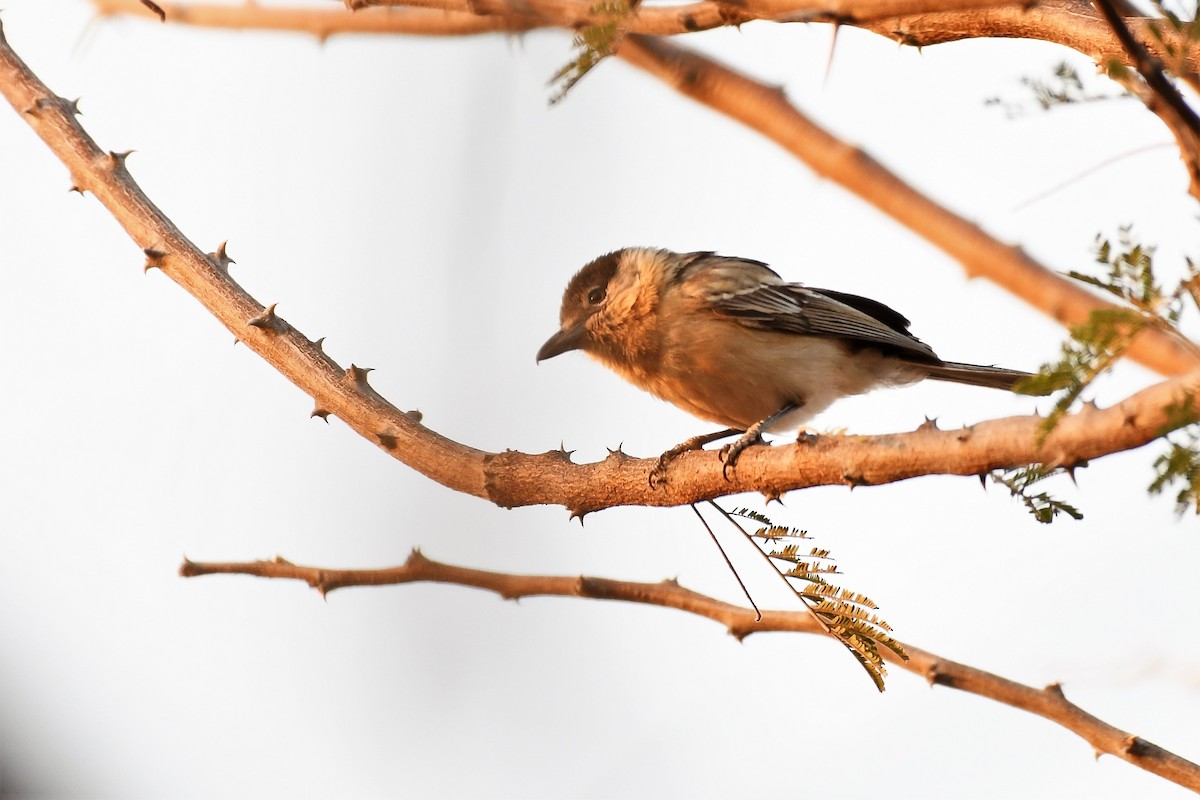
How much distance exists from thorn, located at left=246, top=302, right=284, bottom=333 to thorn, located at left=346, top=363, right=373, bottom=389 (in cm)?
30

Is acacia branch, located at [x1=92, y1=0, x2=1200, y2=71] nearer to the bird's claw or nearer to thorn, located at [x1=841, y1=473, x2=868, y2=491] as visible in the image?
thorn, located at [x1=841, y1=473, x2=868, y2=491]

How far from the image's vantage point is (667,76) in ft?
20.0

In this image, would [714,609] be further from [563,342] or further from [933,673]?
[563,342]

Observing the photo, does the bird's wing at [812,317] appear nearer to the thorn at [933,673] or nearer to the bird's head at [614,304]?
the bird's head at [614,304]

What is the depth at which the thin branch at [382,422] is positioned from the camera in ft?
12.6

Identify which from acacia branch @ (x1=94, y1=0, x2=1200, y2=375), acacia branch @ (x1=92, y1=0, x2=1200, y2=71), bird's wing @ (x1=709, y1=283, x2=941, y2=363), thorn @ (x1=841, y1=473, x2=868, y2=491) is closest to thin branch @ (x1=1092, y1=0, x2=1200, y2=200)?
acacia branch @ (x1=92, y1=0, x2=1200, y2=71)

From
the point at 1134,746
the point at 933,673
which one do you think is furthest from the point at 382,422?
the point at 1134,746

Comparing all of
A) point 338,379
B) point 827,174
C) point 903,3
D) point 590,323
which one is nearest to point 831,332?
point 827,174

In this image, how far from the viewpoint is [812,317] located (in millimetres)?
6105

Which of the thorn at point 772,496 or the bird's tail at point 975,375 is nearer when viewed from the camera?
the thorn at point 772,496

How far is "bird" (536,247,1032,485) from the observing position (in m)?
5.87

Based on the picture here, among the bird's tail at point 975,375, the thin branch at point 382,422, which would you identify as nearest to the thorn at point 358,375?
the thin branch at point 382,422

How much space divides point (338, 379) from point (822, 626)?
186 cm

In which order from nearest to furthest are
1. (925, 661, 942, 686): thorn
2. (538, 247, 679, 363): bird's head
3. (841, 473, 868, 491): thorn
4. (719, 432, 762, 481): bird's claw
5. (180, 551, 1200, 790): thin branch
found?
(841, 473, 868, 491): thorn
(180, 551, 1200, 790): thin branch
(719, 432, 762, 481): bird's claw
(925, 661, 942, 686): thorn
(538, 247, 679, 363): bird's head
